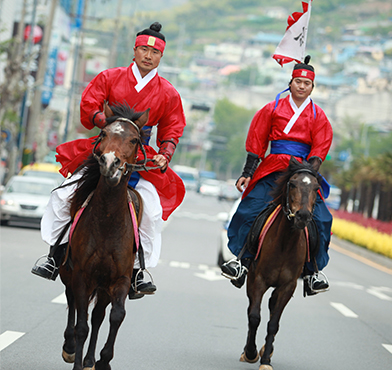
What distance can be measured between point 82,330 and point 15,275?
6.83 m

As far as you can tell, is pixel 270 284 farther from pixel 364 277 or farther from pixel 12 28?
pixel 12 28

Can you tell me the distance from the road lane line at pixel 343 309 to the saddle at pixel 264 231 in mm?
3987

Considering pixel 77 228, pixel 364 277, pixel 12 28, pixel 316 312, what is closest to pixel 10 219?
Result: pixel 364 277

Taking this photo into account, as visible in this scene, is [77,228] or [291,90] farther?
[291,90]

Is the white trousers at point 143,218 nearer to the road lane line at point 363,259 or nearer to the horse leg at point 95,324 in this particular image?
the horse leg at point 95,324

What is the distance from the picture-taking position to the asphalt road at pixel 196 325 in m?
7.79

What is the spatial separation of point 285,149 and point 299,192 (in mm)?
1423

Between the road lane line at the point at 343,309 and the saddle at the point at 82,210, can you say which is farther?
the road lane line at the point at 343,309

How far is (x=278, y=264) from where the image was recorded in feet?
25.7

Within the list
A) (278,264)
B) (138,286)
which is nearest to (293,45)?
(278,264)

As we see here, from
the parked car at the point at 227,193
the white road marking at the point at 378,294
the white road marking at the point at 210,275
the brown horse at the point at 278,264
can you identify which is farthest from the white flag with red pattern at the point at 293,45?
the parked car at the point at 227,193

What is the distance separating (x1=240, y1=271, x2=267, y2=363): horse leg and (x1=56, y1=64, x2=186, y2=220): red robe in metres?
1.22

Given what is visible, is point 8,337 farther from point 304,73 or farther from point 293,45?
point 293,45

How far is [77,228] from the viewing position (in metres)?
6.48
